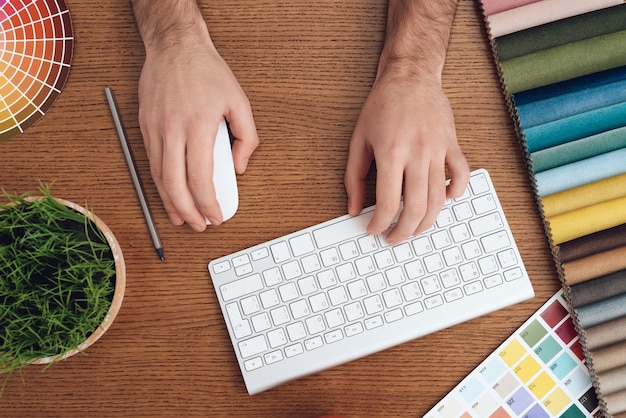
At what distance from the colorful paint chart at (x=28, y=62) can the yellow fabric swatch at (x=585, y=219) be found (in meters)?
0.70

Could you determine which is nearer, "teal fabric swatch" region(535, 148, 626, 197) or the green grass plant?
the green grass plant

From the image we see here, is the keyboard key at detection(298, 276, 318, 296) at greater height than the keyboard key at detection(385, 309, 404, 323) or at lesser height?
lesser

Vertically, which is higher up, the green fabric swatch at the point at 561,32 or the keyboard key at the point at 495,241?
the green fabric swatch at the point at 561,32

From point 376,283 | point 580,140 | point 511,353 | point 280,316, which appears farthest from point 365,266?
point 580,140

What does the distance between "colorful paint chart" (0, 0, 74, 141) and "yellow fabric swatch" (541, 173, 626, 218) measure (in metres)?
0.69

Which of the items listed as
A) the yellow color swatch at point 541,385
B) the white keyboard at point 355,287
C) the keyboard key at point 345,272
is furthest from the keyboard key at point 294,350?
the yellow color swatch at point 541,385

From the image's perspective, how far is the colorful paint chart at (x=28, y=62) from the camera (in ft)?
2.31

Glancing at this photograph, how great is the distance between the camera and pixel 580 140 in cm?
71

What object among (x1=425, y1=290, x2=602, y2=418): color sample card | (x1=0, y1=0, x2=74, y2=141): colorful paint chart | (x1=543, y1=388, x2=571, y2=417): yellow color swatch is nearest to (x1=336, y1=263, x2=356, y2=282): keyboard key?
(x1=425, y1=290, x2=602, y2=418): color sample card

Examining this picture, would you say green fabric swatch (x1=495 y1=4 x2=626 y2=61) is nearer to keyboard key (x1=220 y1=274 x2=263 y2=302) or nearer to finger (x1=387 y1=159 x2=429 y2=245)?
finger (x1=387 y1=159 x2=429 y2=245)

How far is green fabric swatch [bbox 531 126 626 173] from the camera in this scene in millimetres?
709

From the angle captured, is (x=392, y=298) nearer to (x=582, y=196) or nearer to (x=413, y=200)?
(x=413, y=200)

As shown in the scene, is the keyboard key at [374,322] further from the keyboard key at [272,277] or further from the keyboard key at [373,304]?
→ the keyboard key at [272,277]

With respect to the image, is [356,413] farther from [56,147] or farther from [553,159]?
[56,147]
